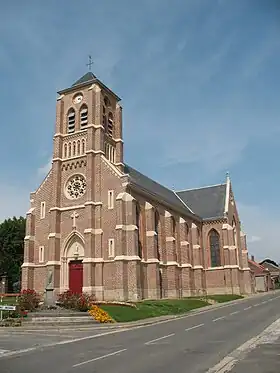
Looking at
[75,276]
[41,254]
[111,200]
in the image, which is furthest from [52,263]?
[111,200]

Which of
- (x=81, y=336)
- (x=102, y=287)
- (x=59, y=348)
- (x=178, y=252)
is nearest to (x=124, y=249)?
(x=102, y=287)

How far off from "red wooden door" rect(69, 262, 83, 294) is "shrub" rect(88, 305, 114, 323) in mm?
11873

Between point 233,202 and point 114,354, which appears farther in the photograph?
point 233,202

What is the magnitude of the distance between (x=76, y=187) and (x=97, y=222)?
446 cm

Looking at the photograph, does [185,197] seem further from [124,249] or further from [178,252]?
[124,249]

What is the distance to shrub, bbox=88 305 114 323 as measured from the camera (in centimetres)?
2203

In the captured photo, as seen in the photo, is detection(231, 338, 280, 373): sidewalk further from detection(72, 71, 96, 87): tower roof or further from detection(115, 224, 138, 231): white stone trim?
Result: detection(72, 71, 96, 87): tower roof

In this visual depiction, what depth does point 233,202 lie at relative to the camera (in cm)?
5800

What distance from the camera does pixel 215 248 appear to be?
52.1 m

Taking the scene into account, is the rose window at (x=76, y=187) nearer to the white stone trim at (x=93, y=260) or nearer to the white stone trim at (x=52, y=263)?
the white stone trim at (x=52, y=263)

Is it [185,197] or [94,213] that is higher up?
[185,197]

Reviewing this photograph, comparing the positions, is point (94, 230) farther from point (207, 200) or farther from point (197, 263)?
point (207, 200)

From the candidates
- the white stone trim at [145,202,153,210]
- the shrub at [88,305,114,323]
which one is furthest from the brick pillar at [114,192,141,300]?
the shrub at [88,305,114,323]

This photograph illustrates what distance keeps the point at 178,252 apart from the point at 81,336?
28.9 m
